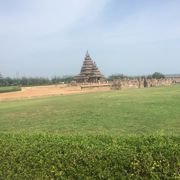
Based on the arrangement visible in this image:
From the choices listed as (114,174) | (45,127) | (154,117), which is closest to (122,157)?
(114,174)

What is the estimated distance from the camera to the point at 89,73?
67375 mm

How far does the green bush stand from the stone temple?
60.7 metres

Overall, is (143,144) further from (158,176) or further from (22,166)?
(22,166)

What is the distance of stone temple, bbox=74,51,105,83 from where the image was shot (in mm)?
66938

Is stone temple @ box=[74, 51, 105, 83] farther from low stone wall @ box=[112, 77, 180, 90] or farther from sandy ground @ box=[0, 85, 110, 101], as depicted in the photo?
sandy ground @ box=[0, 85, 110, 101]

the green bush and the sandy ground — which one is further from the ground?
the green bush

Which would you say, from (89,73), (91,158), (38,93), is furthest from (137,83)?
(91,158)

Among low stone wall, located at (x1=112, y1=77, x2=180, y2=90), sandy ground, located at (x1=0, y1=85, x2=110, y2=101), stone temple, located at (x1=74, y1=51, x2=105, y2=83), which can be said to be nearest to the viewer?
sandy ground, located at (x1=0, y1=85, x2=110, y2=101)

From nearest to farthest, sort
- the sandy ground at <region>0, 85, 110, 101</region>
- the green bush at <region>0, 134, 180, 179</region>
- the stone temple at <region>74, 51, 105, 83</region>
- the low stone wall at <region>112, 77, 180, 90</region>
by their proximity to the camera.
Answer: the green bush at <region>0, 134, 180, 179</region> → the sandy ground at <region>0, 85, 110, 101</region> → the low stone wall at <region>112, 77, 180, 90</region> → the stone temple at <region>74, 51, 105, 83</region>

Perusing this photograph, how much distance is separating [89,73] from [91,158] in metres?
62.7

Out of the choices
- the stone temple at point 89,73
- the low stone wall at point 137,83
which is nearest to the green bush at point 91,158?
the low stone wall at point 137,83

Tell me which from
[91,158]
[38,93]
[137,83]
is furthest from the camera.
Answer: [137,83]

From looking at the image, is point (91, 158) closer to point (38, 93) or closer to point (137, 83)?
point (38, 93)

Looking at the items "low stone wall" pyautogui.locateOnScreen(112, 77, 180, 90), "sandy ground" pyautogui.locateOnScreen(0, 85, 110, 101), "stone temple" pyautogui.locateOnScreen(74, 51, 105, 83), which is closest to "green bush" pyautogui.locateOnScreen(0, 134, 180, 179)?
"sandy ground" pyautogui.locateOnScreen(0, 85, 110, 101)
